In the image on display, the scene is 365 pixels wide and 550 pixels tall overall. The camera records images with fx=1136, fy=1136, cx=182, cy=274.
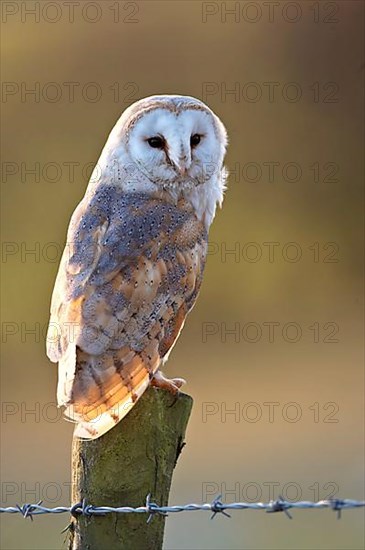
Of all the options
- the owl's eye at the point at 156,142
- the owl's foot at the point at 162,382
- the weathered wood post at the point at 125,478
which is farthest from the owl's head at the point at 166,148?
the weathered wood post at the point at 125,478

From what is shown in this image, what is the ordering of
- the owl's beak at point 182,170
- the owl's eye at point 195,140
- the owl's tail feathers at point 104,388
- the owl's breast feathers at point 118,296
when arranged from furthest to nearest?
the owl's eye at point 195,140 → the owl's beak at point 182,170 → the owl's breast feathers at point 118,296 → the owl's tail feathers at point 104,388

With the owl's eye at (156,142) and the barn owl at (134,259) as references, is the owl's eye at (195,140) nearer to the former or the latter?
the barn owl at (134,259)

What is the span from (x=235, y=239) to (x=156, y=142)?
634cm

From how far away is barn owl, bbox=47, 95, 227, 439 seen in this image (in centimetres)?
321

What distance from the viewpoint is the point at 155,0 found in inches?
447

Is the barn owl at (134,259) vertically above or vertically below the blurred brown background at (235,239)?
below

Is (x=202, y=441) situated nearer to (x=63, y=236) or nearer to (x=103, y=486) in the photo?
(x=63, y=236)

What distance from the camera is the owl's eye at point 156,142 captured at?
394 cm

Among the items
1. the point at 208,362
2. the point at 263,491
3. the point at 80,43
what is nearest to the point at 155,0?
the point at 80,43

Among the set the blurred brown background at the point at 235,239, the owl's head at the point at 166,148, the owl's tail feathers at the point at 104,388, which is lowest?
the owl's tail feathers at the point at 104,388

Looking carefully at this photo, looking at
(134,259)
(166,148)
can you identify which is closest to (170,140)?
(166,148)

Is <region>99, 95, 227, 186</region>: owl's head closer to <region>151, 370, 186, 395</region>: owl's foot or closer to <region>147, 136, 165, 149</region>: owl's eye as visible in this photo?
<region>147, 136, 165, 149</region>: owl's eye

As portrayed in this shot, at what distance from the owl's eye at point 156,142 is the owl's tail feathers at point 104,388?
0.89 m

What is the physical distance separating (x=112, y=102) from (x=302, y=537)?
5.02 m
